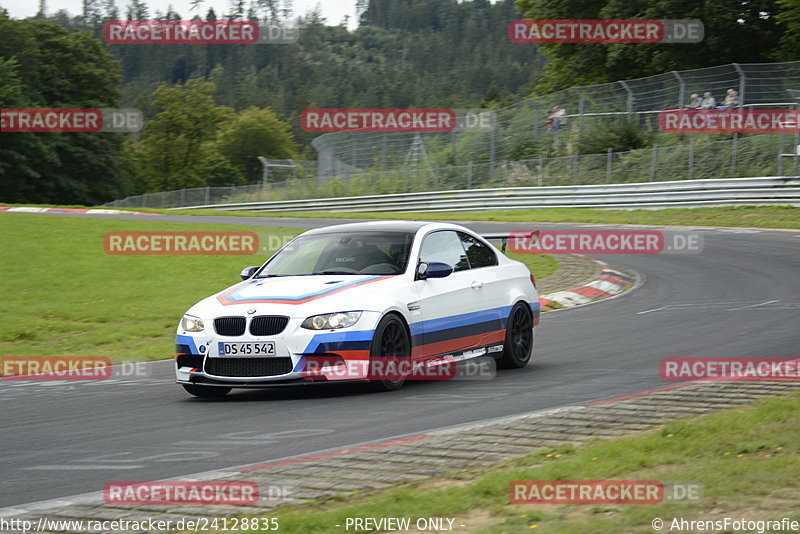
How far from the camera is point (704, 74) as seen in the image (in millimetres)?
34875

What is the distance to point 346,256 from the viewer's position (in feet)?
32.0

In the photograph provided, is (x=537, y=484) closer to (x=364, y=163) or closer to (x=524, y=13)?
(x=364, y=163)

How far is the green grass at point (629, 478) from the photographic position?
14.9ft

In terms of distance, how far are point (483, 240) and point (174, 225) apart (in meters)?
16.7

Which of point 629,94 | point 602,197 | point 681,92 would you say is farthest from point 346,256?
point 629,94

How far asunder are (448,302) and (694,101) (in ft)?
89.7

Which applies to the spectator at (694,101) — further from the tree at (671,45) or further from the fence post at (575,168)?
the tree at (671,45)

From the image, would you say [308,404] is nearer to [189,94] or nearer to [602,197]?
[602,197]

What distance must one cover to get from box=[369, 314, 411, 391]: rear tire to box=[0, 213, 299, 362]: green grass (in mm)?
4337

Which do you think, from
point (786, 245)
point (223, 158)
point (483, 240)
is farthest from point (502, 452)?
point (223, 158)

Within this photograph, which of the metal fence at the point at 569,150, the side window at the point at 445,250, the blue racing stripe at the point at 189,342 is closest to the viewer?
the blue racing stripe at the point at 189,342

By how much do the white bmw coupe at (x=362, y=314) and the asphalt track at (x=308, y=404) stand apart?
28cm

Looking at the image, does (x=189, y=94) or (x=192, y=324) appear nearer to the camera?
(x=192, y=324)

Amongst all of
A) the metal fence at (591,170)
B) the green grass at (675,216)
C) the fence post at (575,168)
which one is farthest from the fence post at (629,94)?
the green grass at (675,216)
